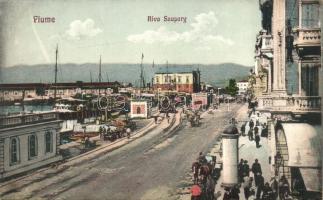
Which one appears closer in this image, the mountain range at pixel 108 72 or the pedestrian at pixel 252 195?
the pedestrian at pixel 252 195

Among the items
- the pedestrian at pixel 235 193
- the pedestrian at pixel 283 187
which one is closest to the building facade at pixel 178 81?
the pedestrian at pixel 235 193

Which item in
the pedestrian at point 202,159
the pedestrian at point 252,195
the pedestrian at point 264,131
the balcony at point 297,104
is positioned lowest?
the pedestrian at point 252,195

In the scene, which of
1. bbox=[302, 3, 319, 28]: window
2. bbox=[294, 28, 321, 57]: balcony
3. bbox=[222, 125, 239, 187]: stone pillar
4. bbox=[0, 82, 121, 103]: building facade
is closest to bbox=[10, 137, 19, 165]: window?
bbox=[0, 82, 121, 103]: building facade

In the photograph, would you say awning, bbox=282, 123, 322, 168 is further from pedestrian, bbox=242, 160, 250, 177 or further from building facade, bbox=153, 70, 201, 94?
building facade, bbox=153, 70, 201, 94

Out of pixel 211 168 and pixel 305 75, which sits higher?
pixel 305 75

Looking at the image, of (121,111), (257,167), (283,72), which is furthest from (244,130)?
(121,111)

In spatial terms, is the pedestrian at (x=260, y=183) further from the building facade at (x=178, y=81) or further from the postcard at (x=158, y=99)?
the building facade at (x=178, y=81)

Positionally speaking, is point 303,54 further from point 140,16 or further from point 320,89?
point 140,16
